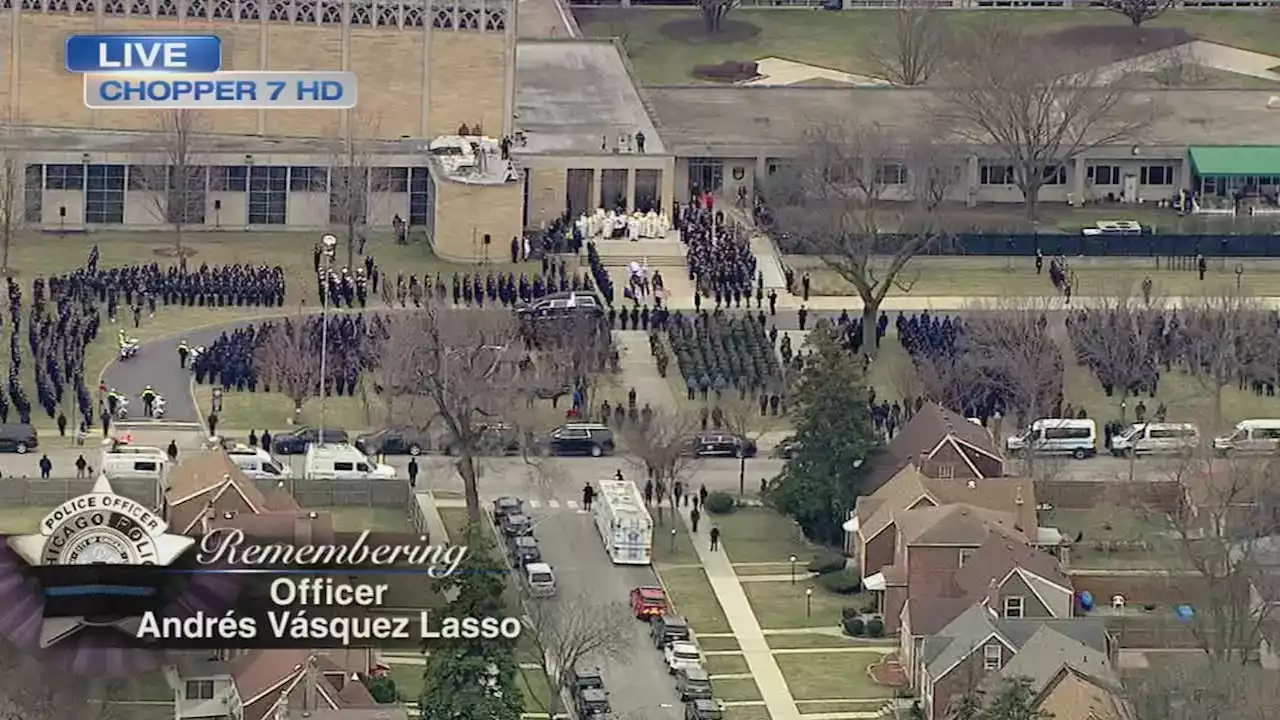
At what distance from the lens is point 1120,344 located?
104125 millimetres

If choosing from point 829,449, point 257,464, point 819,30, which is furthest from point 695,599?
point 819,30

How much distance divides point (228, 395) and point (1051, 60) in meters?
38.2

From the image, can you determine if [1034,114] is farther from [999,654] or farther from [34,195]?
[999,654]

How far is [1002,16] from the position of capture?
5965 inches

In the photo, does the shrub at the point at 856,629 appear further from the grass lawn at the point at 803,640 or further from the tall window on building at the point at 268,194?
the tall window on building at the point at 268,194

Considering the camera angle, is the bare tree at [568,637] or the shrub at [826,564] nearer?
the bare tree at [568,637]

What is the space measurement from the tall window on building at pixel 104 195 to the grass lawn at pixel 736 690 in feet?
124

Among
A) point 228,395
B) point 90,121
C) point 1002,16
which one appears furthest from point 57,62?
point 1002,16

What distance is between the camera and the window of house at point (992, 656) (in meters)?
81.8

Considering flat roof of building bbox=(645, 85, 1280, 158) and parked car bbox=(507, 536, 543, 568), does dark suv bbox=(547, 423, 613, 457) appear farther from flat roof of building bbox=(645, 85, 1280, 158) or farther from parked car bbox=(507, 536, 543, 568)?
flat roof of building bbox=(645, 85, 1280, 158)

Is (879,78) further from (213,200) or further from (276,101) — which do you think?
(276,101)

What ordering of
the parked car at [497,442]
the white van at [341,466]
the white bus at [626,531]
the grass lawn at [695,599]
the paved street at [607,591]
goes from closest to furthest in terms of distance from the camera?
the paved street at [607,591], the grass lawn at [695,599], the white bus at [626,531], the white van at [341,466], the parked car at [497,442]

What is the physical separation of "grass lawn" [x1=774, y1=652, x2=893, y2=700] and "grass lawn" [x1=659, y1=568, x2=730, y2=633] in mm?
2094

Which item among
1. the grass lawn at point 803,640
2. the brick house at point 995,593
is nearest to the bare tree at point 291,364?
the grass lawn at point 803,640
